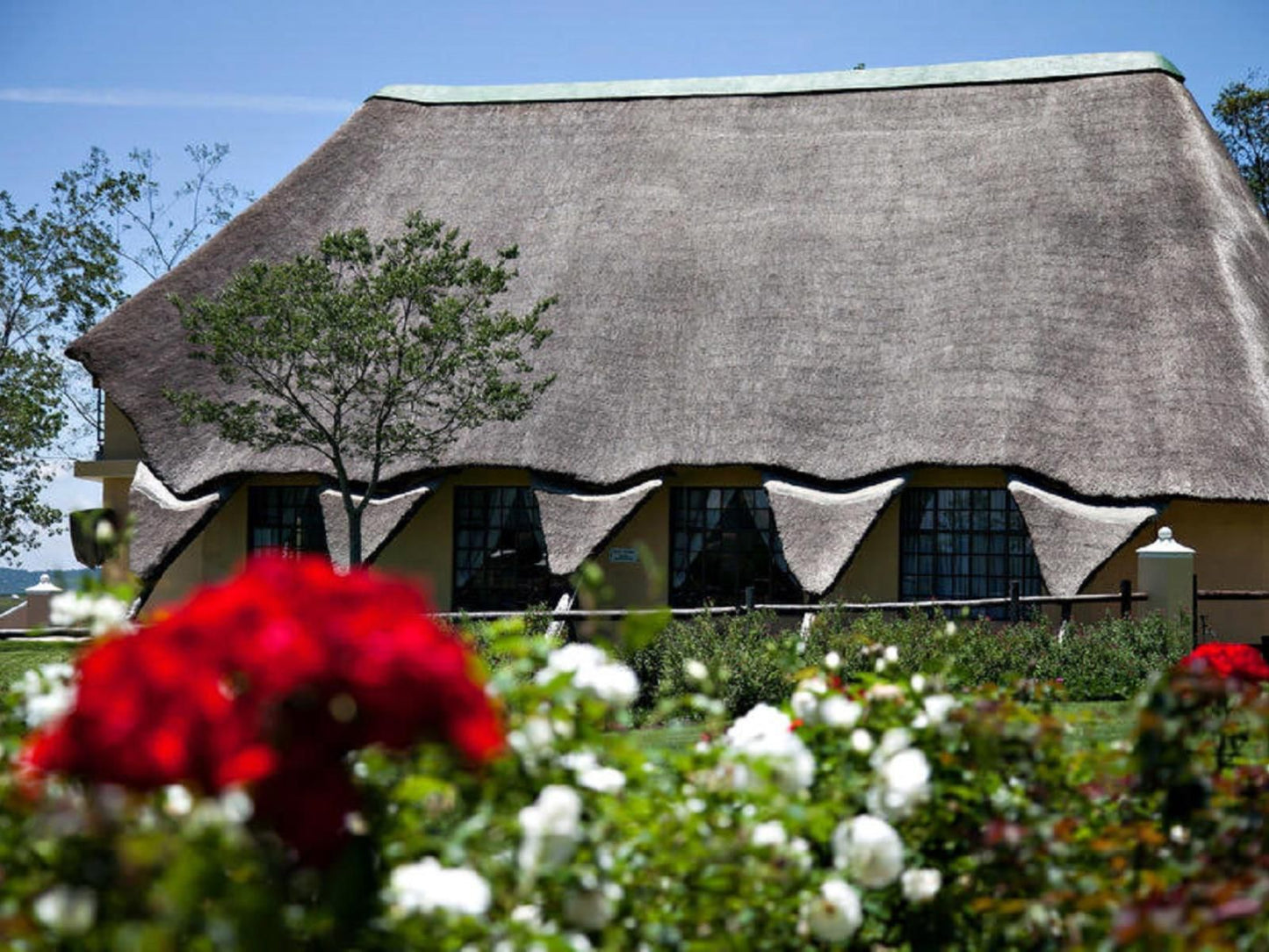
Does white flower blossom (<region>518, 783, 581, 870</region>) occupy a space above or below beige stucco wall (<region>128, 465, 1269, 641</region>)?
below

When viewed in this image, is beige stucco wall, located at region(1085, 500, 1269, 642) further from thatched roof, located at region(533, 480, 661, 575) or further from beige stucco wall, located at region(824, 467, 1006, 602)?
thatched roof, located at region(533, 480, 661, 575)

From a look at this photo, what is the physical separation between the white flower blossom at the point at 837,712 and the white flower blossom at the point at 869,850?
0.41 metres

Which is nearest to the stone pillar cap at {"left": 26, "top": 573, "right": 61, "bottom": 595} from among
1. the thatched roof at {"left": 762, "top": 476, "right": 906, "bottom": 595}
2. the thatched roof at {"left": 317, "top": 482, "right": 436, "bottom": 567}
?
the thatched roof at {"left": 317, "top": 482, "right": 436, "bottom": 567}

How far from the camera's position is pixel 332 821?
2783 millimetres

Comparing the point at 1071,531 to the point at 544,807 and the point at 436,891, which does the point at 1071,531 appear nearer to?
the point at 544,807

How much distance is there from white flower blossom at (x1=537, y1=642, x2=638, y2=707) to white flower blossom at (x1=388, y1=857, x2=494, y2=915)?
662 millimetres

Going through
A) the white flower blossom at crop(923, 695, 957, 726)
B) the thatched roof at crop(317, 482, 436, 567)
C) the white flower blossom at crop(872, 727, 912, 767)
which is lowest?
the white flower blossom at crop(872, 727, 912, 767)

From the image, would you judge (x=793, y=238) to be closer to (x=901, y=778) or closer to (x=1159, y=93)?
(x=1159, y=93)

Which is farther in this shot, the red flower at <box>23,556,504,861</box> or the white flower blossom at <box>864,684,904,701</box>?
the white flower blossom at <box>864,684,904,701</box>

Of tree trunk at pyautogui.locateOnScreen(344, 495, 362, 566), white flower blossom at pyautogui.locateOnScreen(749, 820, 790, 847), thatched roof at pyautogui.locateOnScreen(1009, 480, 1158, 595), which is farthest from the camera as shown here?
tree trunk at pyautogui.locateOnScreen(344, 495, 362, 566)

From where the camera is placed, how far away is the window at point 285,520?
25.3 m

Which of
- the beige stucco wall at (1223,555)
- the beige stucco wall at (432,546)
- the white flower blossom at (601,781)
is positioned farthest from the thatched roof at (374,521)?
the white flower blossom at (601,781)

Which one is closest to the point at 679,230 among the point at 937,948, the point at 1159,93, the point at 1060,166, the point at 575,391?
the point at 575,391

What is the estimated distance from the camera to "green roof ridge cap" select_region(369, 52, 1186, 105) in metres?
26.5
